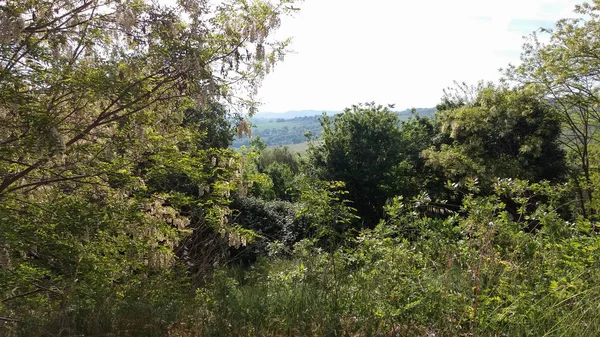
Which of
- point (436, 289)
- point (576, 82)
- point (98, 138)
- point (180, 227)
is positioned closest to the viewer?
point (436, 289)

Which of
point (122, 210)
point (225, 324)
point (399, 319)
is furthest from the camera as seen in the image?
point (122, 210)

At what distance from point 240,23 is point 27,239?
2660 mm

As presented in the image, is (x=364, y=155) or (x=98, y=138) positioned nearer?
(x=98, y=138)

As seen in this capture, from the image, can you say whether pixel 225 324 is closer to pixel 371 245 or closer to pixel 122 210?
pixel 371 245

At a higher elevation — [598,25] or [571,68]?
[598,25]

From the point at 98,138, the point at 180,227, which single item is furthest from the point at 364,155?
the point at 98,138

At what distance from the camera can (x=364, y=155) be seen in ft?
50.2

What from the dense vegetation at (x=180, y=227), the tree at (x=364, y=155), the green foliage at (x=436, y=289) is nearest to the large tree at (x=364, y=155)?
the tree at (x=364, y=155)

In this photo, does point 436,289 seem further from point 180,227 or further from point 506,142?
point 506,142

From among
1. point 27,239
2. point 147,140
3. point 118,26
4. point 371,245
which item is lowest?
point 371,245

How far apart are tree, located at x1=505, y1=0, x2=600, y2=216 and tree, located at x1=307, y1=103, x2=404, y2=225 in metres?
4.51

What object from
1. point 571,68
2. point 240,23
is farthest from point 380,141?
point 240,23

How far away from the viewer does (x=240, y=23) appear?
412cm

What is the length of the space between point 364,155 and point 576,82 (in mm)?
6773
